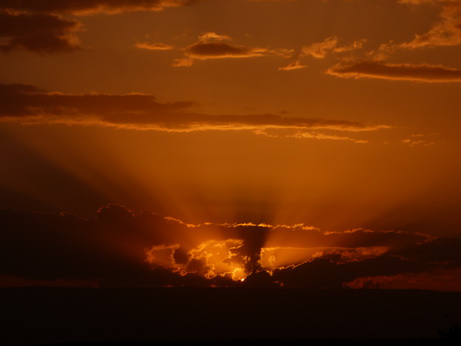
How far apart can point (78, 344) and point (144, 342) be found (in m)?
7.97

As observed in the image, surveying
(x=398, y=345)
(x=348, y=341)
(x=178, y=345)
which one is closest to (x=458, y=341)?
(x=398, y=345)

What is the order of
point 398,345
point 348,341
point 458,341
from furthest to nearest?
point 348,341, point 398,345, point 458,341

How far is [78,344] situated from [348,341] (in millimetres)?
29560

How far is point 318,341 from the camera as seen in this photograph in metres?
98.6

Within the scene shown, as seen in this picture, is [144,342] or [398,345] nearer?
[398,345]

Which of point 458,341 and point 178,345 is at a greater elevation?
point 178,345

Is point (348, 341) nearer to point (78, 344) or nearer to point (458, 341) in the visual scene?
point (458, 341)

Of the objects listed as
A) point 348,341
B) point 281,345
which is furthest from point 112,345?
point 348,341

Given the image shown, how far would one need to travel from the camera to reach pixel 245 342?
96438mm

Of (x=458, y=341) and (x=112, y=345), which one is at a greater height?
(x=112, y=345)

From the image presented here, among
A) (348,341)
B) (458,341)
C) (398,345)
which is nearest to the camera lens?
(458,341)

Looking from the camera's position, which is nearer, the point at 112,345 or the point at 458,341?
the point at 458,341

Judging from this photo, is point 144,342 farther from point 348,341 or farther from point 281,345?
point 348,341

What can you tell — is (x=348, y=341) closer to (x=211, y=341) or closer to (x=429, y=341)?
(x=429, y=341)
